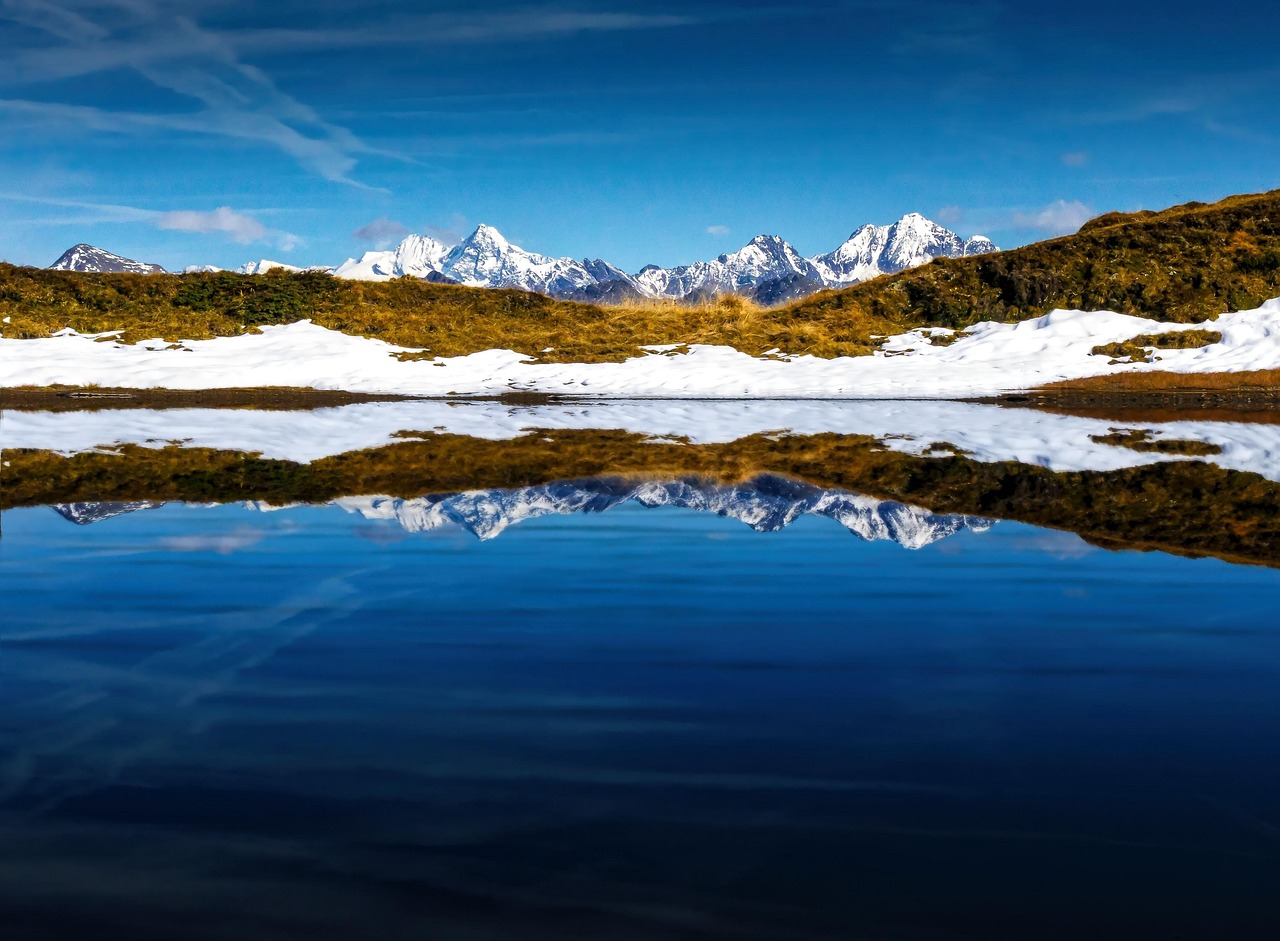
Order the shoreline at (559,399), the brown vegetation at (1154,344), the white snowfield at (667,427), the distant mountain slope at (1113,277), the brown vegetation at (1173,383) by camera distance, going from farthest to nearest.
A: 1. the distant mountain slope at (1113,277)
2. the brown vegetation at (1154,344)
3. the brown vegetation at (1173,383)
4. the shoreline at (559,399)
5. the white snowfield at (667,427)

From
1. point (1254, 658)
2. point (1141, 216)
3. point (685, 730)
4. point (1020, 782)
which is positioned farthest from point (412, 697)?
point (1141, 216)

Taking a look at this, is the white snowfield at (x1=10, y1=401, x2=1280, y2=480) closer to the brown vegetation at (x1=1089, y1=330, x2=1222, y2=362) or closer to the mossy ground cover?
the mossy ground cover

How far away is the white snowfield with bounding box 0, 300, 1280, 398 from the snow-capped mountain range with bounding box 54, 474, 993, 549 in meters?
20.2

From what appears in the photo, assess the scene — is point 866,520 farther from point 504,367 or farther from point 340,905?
point 504,367

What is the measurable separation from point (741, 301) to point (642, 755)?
45.0m

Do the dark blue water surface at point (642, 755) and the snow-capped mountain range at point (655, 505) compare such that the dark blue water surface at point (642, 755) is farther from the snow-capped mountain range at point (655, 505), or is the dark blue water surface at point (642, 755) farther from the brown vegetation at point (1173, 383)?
the brown vegetation at point (1173, 383)

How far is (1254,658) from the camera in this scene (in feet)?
21.7

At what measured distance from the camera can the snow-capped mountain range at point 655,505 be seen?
37.7ft

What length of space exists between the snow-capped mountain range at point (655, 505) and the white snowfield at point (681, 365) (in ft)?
66.4

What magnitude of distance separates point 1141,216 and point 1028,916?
54.1m

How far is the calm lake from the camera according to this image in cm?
385

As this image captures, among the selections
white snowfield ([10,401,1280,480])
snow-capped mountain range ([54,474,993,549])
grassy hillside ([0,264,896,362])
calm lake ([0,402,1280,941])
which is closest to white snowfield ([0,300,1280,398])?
grassy hillside ([0,264,896,362])

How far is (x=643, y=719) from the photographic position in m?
5.61

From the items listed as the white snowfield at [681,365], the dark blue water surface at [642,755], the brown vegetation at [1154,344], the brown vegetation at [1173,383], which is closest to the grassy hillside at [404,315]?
the white snowfield at [681,365]
